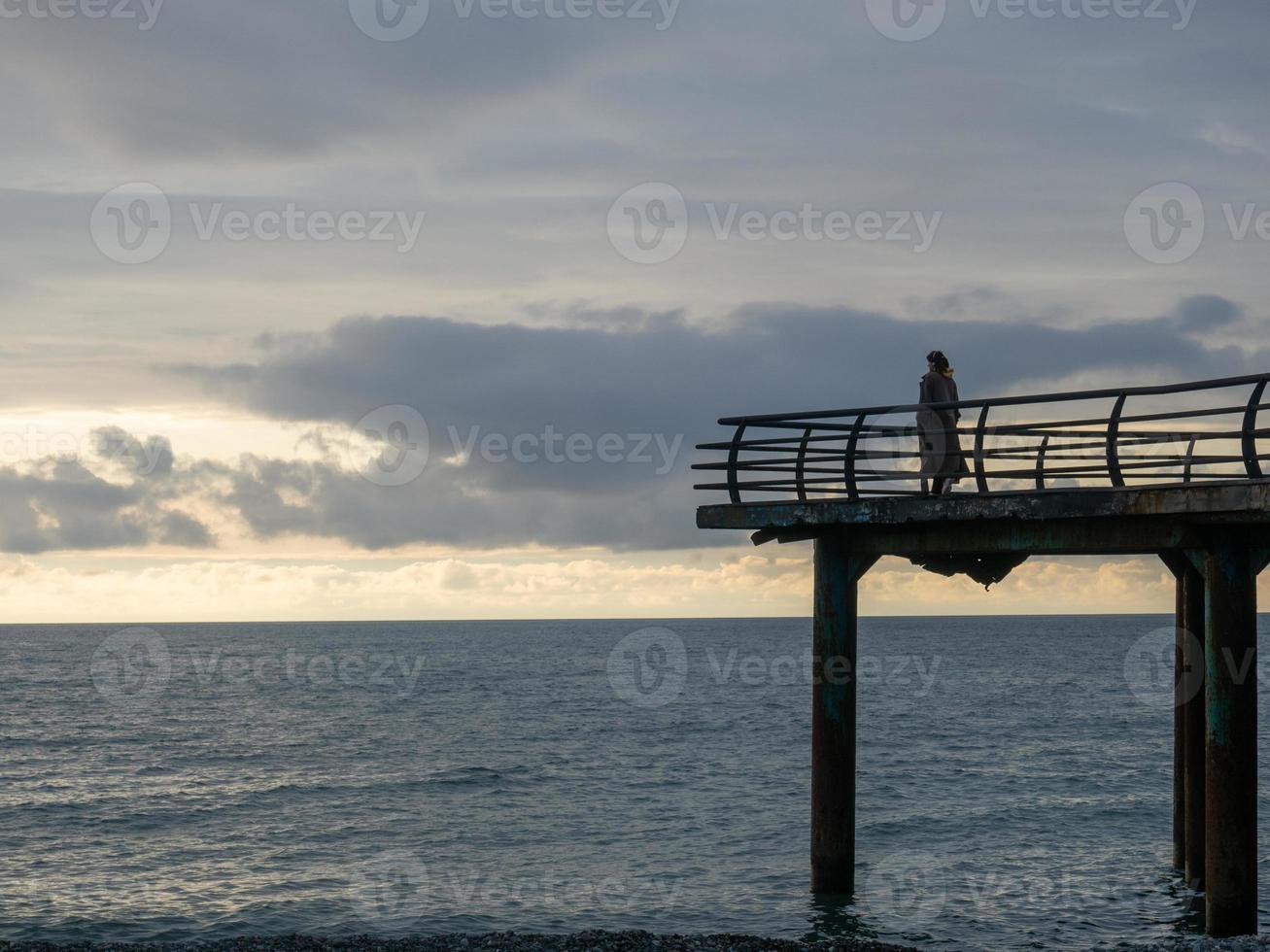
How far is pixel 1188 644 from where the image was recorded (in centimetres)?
1759

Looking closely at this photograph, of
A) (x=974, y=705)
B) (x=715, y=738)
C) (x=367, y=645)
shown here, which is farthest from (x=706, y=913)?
(x=367, y=645)

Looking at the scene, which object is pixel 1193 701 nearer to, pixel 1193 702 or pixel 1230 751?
pixel 1193 702

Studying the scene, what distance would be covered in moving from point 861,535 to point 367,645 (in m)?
166

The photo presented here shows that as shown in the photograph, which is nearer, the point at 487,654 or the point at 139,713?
Result: the point at 139,713

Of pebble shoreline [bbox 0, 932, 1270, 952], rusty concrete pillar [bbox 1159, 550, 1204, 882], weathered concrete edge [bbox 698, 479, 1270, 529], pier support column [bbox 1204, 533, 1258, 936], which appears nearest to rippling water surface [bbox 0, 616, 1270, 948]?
rusty concrete pillar [bbox 1159, 550, 1204, 882]

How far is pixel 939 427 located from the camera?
1541 centimetres

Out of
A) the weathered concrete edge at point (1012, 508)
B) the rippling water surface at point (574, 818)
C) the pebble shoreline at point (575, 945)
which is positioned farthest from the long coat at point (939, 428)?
the rippling water surface at point (574, 818)

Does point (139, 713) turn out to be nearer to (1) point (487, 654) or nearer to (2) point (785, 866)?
(2) point (785, 866)

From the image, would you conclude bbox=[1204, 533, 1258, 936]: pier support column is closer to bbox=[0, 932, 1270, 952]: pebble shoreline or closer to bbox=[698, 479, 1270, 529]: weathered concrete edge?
bbox=[0, 932, 1270, 952]: pebble shoreline

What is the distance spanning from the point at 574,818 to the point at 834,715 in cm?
1614

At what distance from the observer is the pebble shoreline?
13.3 meters

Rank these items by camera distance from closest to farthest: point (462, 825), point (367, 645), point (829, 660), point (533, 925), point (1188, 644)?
point (829, 660) → point (1188, 644) → point (533, 925) → point (462, 825) → point (367, 645)

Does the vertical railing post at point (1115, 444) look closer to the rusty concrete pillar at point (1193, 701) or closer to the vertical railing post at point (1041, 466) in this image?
the vertical railing post at point (1041, 466)

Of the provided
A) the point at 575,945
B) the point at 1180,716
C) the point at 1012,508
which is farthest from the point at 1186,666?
the point at 575,945
